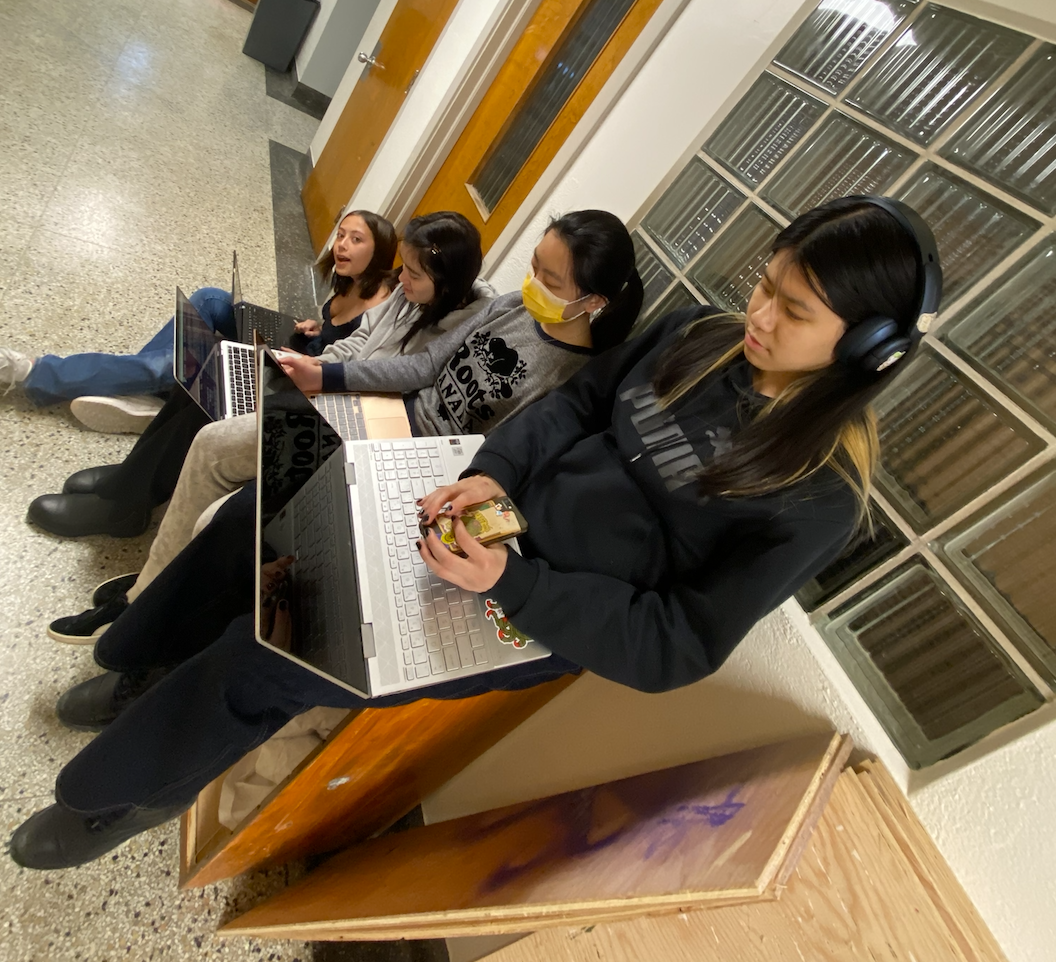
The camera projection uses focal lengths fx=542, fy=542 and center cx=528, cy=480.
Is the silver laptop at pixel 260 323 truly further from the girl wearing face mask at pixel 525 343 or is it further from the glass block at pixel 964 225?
the glass block at pixel 964 225

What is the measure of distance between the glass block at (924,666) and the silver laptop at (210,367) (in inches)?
49.1

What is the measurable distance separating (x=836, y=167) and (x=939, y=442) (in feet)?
1.82

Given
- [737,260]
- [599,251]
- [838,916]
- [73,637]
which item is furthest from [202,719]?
[737,260]

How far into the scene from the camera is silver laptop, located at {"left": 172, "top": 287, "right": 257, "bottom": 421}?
1152 mm

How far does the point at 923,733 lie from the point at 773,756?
22 cm

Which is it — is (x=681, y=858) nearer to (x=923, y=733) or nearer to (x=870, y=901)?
(x=870, y=901)

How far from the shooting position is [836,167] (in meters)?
1.00

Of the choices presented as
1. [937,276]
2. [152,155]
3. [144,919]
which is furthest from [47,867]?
[152,155]

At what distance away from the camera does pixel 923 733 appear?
0.75 meters

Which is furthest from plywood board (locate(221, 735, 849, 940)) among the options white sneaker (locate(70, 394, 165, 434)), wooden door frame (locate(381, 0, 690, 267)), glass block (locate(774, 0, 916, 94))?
wooden door frame (locate(381, 0, 690, 267))

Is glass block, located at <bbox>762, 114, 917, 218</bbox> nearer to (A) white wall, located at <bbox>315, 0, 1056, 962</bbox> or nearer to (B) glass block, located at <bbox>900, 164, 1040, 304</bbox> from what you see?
(B) glass block, located at <bbox>900, 164, 1040, 304</bbox>

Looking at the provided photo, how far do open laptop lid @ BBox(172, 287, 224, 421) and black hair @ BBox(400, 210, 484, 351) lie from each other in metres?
0.46

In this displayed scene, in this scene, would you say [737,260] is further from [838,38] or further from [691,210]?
[838,38]

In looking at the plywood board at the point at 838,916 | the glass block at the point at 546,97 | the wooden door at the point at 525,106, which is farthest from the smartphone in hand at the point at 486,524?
the glass block at the point at 546,97
